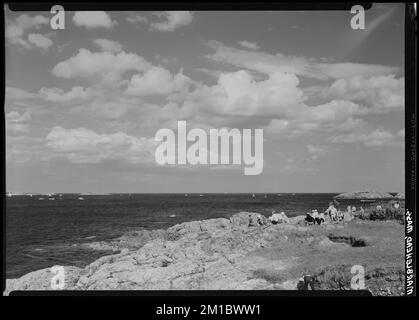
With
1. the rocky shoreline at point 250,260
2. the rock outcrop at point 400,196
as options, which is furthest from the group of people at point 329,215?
the rock outcrop at point 400,196

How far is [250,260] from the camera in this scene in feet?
18.0

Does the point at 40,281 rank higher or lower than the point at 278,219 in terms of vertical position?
lower

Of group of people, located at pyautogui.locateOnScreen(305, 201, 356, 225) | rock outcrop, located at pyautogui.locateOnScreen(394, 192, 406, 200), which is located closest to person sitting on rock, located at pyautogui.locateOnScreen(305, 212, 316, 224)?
group of people, located at pyautogui.locateOnScreen(305, 201, 356, 225)

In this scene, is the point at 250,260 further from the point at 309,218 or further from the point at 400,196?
the point at 400,196

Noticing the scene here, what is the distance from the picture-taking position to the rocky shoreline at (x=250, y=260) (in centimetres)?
503

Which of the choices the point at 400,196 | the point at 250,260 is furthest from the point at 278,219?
the point at 400,196

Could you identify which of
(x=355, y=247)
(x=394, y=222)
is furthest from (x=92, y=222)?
(x=394, y=222)

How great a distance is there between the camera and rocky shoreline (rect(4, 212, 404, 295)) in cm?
503

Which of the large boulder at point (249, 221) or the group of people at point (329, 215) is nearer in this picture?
the group of people at point (329, 215)

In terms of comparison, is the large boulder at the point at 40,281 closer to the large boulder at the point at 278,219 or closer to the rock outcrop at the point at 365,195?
the large boulder at the point at 278,219

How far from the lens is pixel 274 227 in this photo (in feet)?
21.2

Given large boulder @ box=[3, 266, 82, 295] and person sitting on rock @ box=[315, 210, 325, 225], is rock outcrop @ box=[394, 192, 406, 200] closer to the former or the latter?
person sitting on rock @ box=[315, 210, 325, 225]
